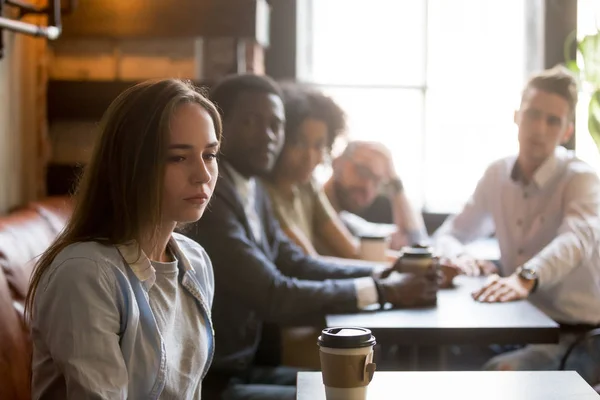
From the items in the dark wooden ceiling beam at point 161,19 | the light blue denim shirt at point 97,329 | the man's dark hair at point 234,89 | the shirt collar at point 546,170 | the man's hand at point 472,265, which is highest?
the dark wooden ceiling beam at point 161,19

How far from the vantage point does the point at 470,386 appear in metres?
1.54

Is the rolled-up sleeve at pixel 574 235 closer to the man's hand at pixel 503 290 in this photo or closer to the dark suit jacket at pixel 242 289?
the man's hand at pixel 503 290

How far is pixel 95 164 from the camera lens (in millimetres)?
1391

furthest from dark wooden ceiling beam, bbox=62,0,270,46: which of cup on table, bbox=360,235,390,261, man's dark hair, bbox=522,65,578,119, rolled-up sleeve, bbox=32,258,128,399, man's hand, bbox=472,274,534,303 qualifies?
rolled-up sleeve, bbox=32,258,128,399

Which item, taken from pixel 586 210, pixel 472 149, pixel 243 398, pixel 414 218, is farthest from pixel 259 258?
pixel 472 149

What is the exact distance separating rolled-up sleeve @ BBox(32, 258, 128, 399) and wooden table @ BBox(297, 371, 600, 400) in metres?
0.36

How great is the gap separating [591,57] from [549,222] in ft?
4.18

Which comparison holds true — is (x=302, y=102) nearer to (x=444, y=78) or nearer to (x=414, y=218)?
(x=414, y=218)

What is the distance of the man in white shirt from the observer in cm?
267

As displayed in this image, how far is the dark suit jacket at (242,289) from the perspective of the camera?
90.7 inches

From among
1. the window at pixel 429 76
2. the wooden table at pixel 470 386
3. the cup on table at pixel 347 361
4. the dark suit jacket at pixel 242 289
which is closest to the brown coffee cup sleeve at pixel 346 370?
the cup on table at pixel 347 361

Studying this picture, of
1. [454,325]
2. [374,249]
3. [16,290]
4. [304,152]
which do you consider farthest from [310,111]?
[16,290]

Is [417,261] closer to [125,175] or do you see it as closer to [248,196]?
[248,196]

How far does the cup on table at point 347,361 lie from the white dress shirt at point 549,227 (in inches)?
54.4
